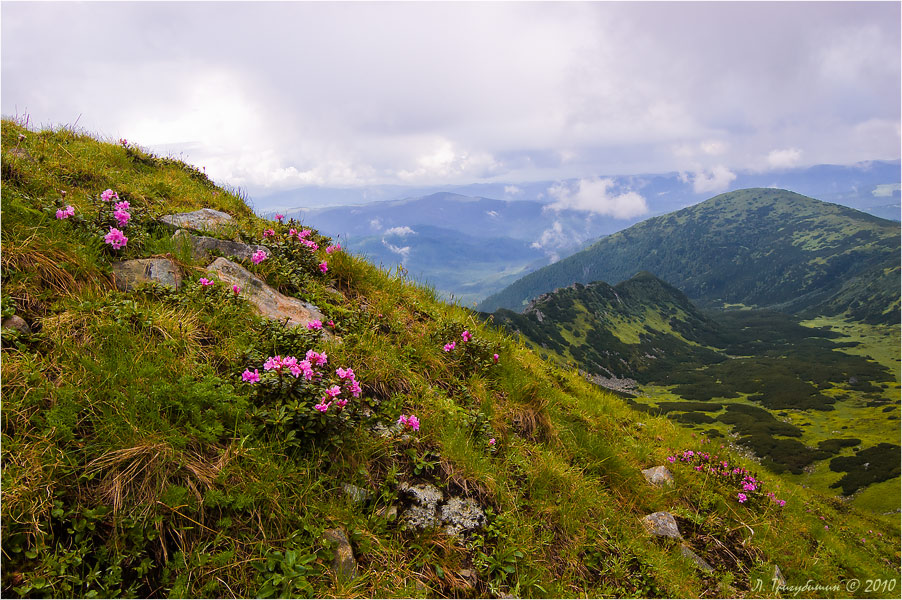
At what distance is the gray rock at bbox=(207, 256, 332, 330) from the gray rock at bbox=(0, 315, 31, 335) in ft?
6.82

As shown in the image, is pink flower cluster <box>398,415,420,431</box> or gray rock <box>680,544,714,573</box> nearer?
pink flower cluster <box>398,415,420,431</box>

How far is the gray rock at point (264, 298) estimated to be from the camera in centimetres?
611

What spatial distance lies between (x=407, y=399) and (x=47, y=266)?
4400 mm

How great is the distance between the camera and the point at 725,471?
8.10 metres

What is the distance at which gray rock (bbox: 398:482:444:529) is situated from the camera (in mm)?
4340

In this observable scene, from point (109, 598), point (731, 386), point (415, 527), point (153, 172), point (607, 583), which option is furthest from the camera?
point (731, 386)

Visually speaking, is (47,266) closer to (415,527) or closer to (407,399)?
(407,399)

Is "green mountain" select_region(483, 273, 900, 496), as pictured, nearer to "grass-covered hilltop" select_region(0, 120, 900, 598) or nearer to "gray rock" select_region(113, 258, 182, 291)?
"grass-covered hilltop" select_region(0, 120, 900, 598)

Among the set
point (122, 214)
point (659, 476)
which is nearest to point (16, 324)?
point (122, 214)

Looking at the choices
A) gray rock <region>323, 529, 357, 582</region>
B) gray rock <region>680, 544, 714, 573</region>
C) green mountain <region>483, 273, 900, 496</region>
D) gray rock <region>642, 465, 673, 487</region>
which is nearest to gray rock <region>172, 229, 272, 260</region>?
gray rock <region>323, 529, 357, 582</region>

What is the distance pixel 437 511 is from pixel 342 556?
1.13 m

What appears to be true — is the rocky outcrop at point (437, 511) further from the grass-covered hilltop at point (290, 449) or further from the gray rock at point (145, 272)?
the gray rock at point (145, 272)

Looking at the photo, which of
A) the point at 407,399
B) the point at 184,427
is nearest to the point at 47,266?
the point at 184,427

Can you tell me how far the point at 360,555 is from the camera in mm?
3828
